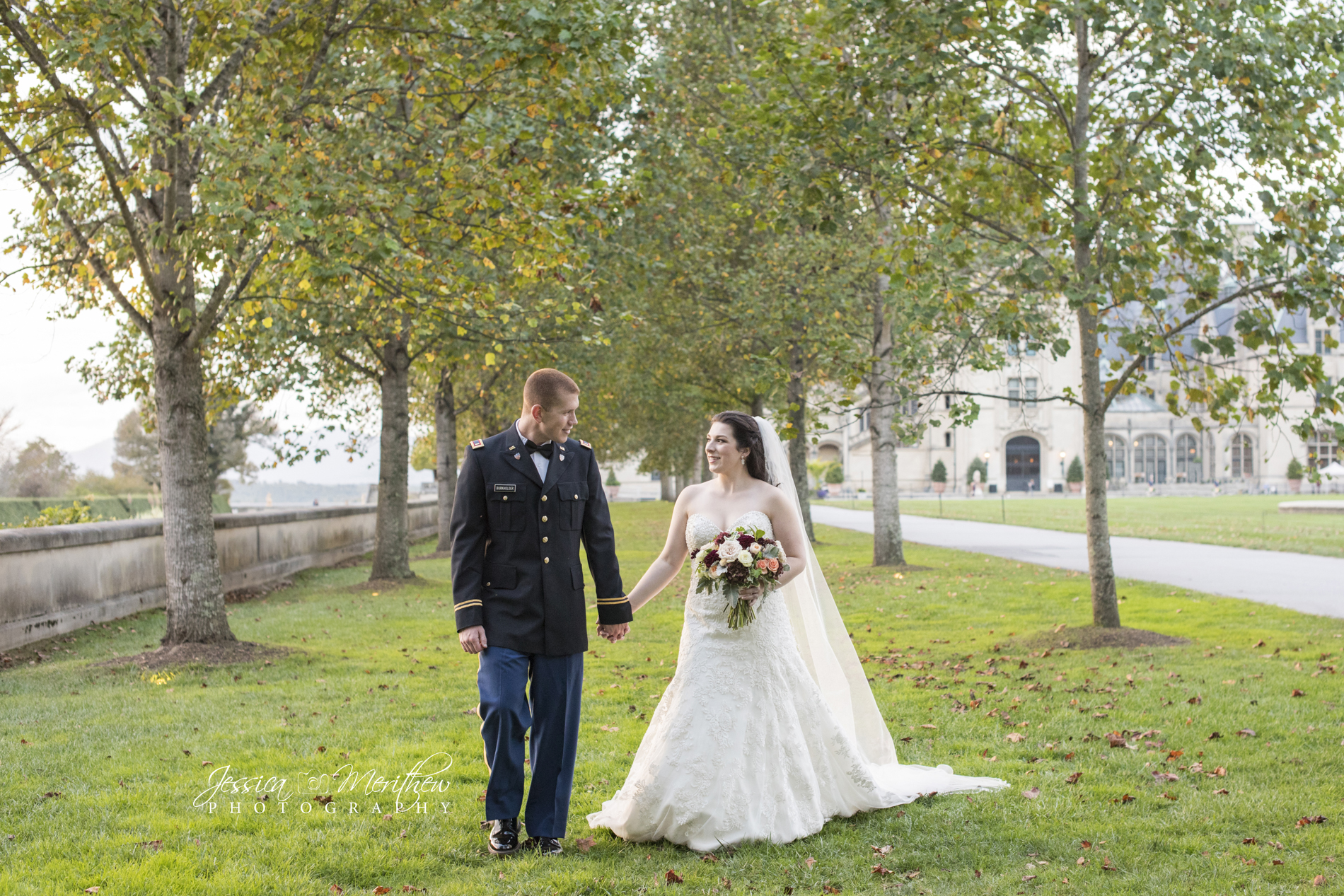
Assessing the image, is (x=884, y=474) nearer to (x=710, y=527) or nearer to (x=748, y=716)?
(x=710, y=527)

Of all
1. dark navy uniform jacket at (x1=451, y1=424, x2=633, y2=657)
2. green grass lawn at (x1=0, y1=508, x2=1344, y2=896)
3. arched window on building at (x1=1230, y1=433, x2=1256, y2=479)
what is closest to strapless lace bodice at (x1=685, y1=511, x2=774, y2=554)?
dark navy uniform jacket at (x1=451, y1=424, x2=633, y2=657)

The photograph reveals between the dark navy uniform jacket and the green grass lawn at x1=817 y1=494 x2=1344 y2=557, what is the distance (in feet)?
67.4

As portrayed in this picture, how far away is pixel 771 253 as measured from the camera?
66.6ft

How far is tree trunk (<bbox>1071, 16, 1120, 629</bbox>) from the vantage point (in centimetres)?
1063

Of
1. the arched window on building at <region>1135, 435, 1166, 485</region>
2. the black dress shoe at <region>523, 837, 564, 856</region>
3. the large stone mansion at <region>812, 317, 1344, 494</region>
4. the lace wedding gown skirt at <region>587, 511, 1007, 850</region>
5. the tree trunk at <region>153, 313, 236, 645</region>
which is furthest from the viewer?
the arched window on building at <region>1135, 435, 1166, 485</region>

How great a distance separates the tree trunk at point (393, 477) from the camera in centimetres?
1847

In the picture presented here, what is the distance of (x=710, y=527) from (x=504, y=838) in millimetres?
1768

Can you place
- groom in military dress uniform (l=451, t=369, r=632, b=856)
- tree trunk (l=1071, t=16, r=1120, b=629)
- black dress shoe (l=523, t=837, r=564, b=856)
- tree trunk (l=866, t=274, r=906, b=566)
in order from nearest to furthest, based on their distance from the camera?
groom in military dress uniform (l=451, t=369, r=632, b=856) → black dress shoe (l=523, t=837, r=564, b=856) → tree trunk (l=1071, t=16, r=1120, b=629) → tree trunk (l=866, t=274, r=906, b=566)

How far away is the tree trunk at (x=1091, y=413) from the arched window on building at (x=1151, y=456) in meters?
80.5

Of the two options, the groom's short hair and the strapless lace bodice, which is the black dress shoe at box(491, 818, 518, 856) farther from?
the groom's short hair

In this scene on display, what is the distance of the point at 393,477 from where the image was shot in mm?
18500

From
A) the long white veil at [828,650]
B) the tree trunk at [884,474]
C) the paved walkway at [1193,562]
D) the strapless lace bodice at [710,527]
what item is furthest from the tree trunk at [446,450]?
the strapless lace bodice at [710,527]

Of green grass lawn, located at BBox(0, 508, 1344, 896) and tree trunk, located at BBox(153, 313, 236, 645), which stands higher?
tree trunk, located at BBox(153, 313, 236, 645)

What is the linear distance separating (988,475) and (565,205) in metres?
75.2
